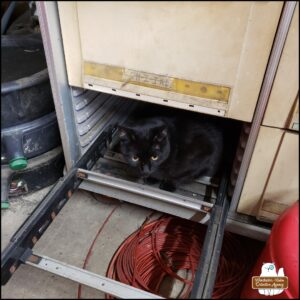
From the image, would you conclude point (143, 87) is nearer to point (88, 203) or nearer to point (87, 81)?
point (87, 81)

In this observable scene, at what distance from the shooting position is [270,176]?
0.79 meters

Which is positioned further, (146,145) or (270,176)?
(146,145)

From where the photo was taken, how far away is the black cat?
105cm

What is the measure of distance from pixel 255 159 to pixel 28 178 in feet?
2.59

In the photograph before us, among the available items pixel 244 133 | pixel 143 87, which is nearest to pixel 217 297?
pixel 244 133

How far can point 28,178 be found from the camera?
43.9 inches

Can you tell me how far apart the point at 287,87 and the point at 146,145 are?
51cm

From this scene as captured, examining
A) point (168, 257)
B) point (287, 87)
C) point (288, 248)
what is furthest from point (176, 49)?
point (168, 257)

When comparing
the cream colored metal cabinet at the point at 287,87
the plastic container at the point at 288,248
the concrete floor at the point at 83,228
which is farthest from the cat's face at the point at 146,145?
the plastic container at the point at 288,248

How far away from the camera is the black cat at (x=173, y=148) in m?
1.05

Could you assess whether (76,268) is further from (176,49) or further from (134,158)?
(176,49)

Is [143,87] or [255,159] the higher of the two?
[143,87]

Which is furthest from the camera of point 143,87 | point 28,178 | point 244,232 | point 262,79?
point 28,178

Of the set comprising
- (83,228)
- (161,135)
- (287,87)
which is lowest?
(83,228)
